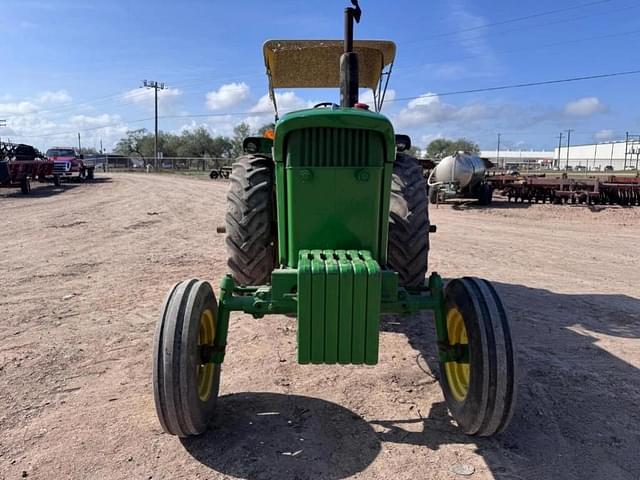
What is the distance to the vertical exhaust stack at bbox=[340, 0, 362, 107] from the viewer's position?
4582 millimetres

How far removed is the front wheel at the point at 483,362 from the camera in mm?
2939

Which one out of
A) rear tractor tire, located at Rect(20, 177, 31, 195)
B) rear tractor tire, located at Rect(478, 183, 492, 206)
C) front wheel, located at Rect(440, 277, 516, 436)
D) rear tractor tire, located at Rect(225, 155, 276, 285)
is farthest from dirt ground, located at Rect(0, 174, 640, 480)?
rear tractor tire, located at Rect(20, 177, 31, 195)

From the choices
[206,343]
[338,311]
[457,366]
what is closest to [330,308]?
[338,311]

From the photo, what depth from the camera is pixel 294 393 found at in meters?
3.76

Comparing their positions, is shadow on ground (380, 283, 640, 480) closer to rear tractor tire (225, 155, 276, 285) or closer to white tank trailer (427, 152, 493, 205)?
rear tractor tire (225, 155, 276, 285)

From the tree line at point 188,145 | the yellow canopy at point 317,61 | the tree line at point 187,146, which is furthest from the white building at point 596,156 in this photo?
the yellow canopy at point 317,61

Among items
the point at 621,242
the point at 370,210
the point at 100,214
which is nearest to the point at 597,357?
the point at 370,210

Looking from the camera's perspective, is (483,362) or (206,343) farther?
(206,343)

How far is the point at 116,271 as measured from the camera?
7.37 m

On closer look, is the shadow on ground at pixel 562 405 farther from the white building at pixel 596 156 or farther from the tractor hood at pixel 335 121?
the white building at pixel 596 156

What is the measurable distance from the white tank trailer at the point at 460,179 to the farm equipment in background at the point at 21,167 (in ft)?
50.7

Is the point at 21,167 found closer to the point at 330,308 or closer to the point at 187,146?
the point at 330,308

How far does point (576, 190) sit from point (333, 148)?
16606 millimetres

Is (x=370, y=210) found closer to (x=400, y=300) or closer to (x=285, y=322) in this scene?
(x=400, y=300)
